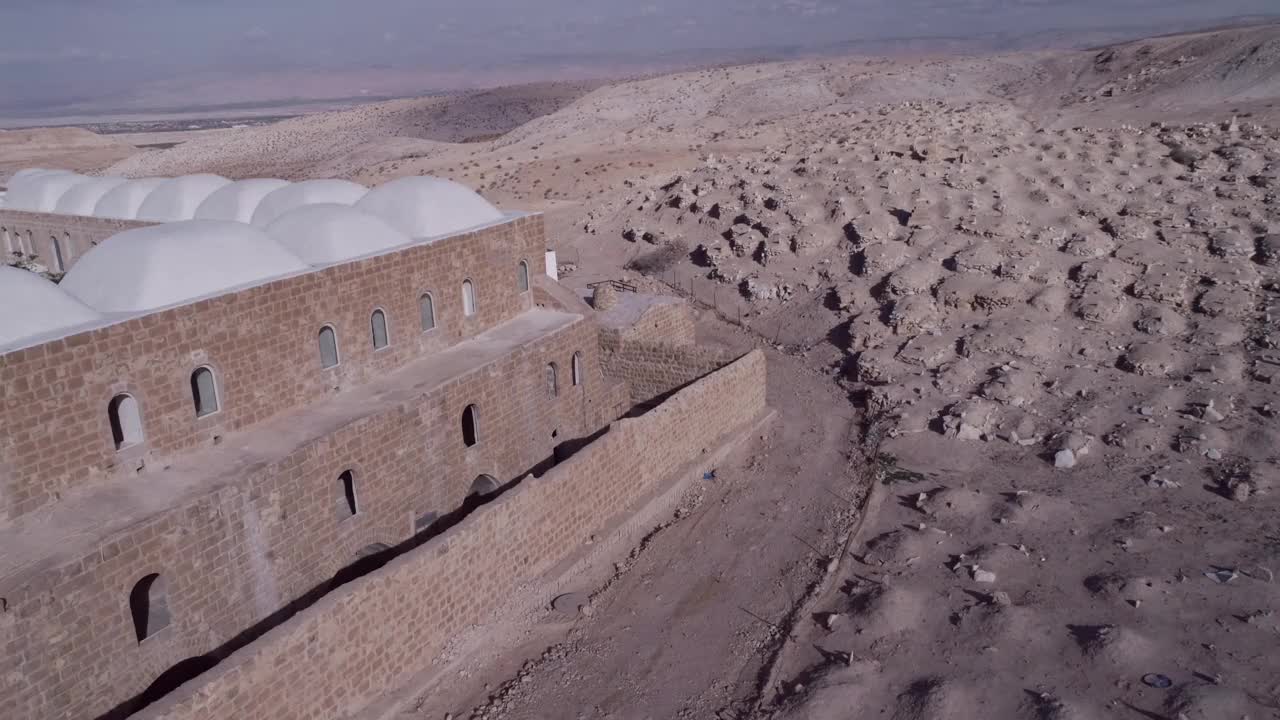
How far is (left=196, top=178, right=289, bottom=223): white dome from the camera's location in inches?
593

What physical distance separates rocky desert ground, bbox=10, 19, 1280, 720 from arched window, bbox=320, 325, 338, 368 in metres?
4.26

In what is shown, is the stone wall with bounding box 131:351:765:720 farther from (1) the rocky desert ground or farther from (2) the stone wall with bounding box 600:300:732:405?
(2) the stone wall with bounding box 600:300:732:405

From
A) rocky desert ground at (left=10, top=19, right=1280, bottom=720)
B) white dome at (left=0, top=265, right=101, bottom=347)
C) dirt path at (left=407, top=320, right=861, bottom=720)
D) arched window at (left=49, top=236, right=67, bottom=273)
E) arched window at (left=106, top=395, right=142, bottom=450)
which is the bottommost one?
dirt path at (left=407, top=320, right=861, bottom=720)

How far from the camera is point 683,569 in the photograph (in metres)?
10.7

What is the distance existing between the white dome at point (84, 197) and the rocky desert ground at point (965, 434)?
440 inches

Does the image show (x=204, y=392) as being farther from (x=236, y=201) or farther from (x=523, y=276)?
(x=236, y=201)

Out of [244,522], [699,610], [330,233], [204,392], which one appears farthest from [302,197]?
[699,610]

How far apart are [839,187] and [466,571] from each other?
18.5 m

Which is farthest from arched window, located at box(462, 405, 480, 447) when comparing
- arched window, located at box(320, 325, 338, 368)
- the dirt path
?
the dirt path

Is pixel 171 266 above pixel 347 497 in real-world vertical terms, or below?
above

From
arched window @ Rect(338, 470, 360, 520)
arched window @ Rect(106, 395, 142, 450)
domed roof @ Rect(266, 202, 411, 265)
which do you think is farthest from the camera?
domed roof @ Rect(266, 202, 411, 265)

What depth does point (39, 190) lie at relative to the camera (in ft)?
65.8

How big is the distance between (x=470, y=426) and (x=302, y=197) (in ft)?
19.5

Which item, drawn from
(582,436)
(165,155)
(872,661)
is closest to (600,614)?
(872,661)
